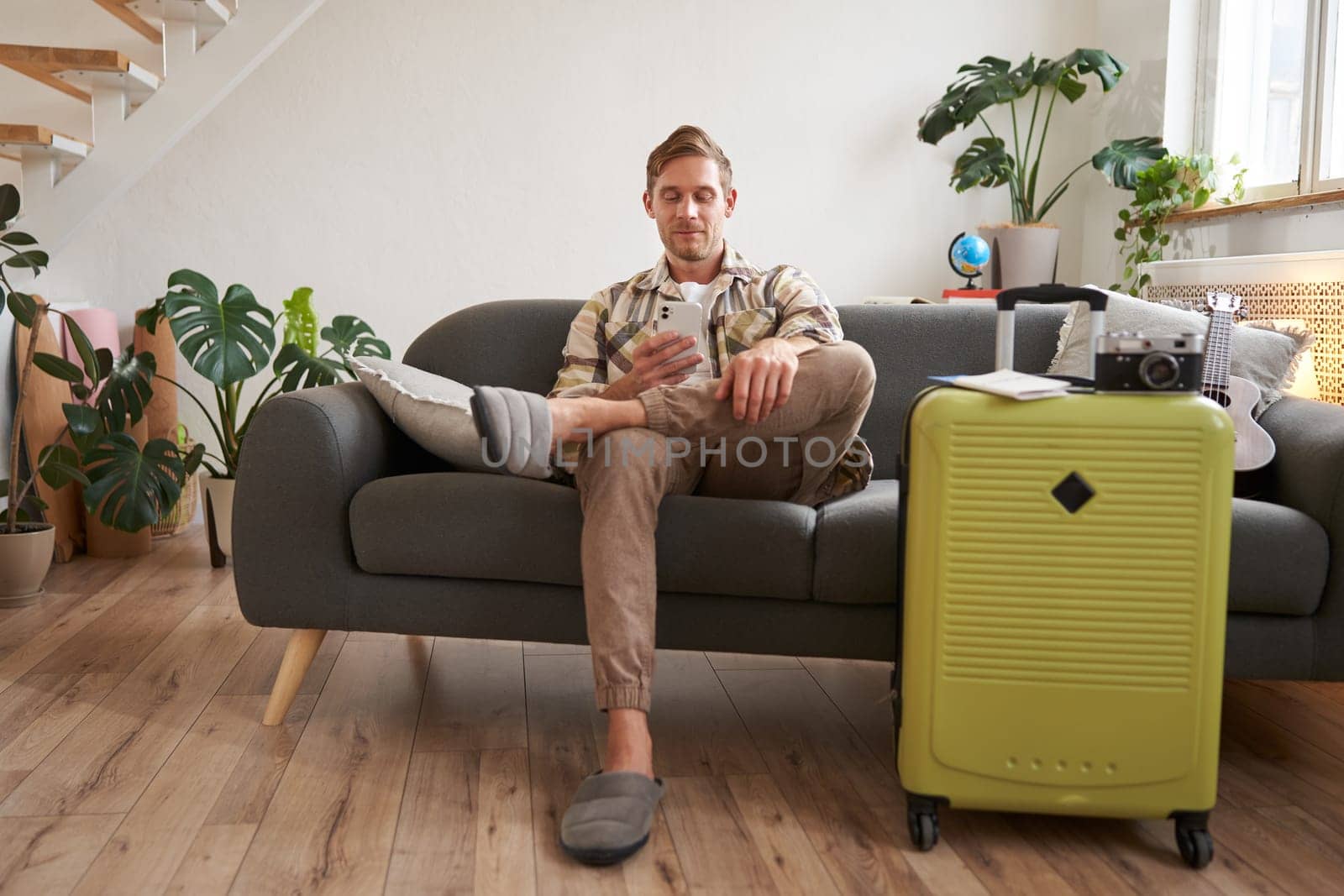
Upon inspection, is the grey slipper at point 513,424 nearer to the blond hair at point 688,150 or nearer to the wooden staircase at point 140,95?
the blond hair at point 688,150

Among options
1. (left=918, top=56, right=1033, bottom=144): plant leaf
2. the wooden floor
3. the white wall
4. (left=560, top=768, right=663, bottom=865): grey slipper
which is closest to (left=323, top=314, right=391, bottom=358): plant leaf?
the white wall

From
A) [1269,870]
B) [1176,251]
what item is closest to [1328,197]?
[1176,251]

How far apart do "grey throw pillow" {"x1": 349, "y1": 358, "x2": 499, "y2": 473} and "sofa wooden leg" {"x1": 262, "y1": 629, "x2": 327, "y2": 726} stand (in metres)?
0.39

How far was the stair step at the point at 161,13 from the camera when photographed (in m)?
3.32

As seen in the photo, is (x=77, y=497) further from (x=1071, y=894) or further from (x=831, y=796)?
(x=1071, y=894)

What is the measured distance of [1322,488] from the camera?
5.98ft

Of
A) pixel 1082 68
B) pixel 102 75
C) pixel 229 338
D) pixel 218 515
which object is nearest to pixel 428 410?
pixel 229 338

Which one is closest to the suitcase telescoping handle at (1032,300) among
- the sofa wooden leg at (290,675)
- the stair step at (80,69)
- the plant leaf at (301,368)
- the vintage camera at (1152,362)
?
the vintage camera at (1152,362)

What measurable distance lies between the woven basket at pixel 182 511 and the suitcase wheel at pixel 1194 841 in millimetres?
3045


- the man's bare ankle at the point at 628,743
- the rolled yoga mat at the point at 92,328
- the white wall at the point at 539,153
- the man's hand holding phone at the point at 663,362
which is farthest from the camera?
the white wall at the point at 539,153

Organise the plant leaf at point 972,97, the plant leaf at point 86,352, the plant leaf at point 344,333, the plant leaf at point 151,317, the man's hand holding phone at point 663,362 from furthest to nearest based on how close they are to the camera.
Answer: the plant leaf at point 972,97, the plant leaf at point 344,333, the plant leaf at point 151,317, the plant leaf at point 86,352, the man's hand holding phone at point 663,362

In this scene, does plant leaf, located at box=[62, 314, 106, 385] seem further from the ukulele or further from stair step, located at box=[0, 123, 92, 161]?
the ukulele

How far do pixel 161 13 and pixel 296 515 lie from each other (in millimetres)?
2153

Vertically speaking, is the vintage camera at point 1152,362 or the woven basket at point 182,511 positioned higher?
the vintage camera at point 1152,362
